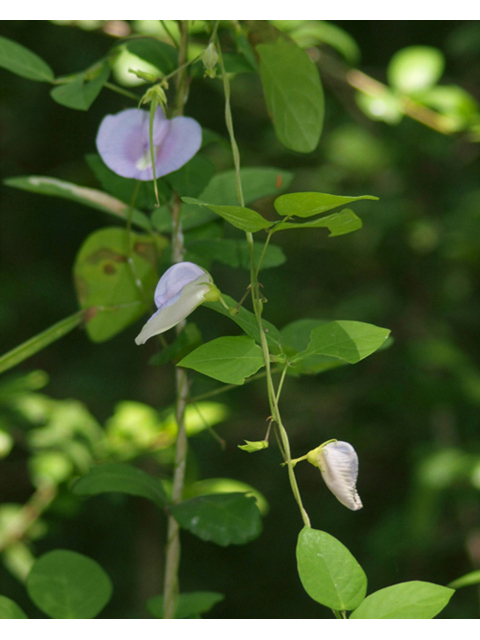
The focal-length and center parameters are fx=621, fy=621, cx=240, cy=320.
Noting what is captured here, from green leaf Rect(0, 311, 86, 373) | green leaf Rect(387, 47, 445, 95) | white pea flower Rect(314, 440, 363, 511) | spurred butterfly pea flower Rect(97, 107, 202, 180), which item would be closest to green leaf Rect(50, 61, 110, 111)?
spurred butterfly pea flower Rect(97, 107, 202, 180)

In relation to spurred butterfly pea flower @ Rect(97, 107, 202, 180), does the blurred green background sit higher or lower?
lower

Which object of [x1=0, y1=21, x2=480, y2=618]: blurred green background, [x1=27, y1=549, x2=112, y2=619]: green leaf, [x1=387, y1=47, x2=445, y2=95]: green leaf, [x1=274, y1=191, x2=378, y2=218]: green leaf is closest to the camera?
[x1=274, y1=191, x2=378, y2=218]: green leaf

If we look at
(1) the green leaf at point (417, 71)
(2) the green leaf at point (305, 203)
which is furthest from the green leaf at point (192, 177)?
(1) the green leaf at point (417, 71)

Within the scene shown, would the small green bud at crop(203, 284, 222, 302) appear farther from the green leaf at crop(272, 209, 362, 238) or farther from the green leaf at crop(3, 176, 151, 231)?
the green leaf at crop(3, 176, 151, 231)

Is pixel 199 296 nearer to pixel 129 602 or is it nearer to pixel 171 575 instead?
pixel 171 575

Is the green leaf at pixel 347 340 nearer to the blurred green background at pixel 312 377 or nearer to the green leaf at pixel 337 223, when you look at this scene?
the green leaf at pixel 337 223

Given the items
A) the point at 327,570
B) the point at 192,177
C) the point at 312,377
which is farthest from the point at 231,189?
the point at 312,377

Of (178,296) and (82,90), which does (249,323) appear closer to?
(178,296)
